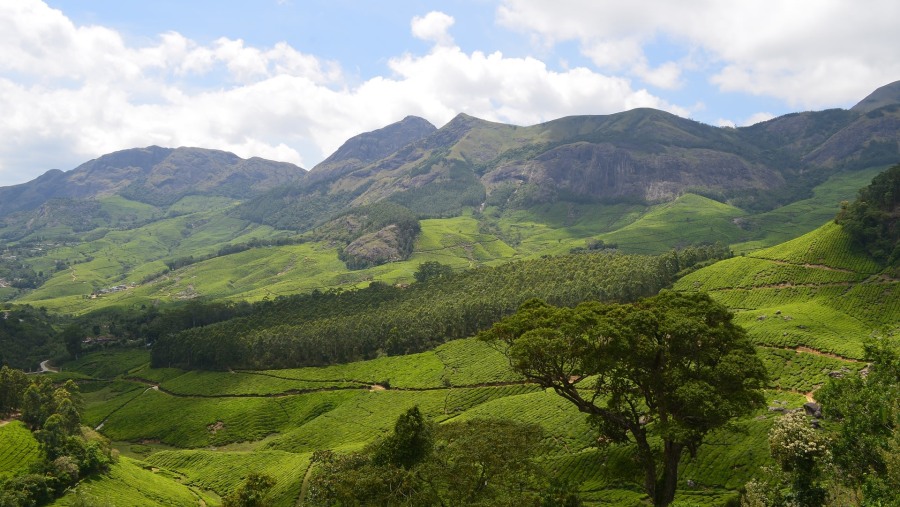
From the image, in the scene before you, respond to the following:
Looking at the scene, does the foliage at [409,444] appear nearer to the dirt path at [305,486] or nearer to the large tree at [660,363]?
the large tree at [660,363]

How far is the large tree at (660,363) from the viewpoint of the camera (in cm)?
4209

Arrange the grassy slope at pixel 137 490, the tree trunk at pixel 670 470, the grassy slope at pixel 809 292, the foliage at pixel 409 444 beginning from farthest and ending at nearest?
the grassy slope at pixel 809 292 → the grassy slope at pixel 137 490 → the foliage at pixel 409 444 → the tree trunk at pixel 670 470

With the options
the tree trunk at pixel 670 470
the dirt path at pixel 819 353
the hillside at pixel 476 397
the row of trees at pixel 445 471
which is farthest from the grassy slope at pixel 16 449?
the dirt path at pixel 819 353

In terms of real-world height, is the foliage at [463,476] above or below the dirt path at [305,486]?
above

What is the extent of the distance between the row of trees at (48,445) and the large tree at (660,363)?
71.3 meters

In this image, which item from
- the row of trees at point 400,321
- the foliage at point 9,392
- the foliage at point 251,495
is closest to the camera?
the foliage at point 251,495

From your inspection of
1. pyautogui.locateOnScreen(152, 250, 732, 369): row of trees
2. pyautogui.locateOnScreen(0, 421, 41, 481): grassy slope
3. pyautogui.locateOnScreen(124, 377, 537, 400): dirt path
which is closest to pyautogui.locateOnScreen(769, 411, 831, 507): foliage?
Answer: pyautogui.locateOnScreen(124, 377, 537, 400): dirt path

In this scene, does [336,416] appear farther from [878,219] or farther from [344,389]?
[878,219]

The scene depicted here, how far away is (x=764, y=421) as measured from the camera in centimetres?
6075

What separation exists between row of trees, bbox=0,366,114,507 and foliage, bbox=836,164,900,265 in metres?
169

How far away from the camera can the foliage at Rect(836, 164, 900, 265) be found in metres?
120

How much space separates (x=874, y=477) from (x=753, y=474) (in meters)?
14.8

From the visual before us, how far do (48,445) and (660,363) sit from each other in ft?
317

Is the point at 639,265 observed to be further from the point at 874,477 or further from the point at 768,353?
the point at 874,477
